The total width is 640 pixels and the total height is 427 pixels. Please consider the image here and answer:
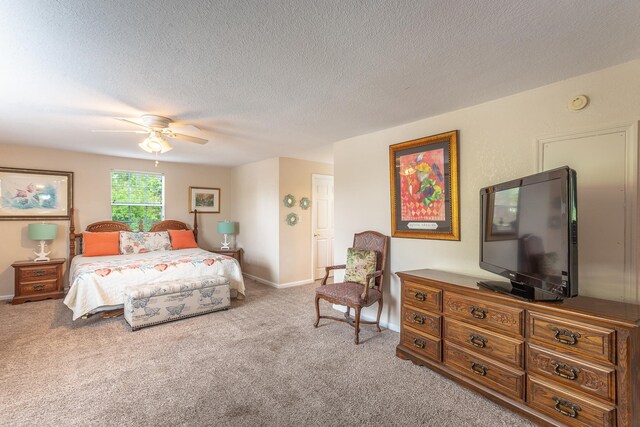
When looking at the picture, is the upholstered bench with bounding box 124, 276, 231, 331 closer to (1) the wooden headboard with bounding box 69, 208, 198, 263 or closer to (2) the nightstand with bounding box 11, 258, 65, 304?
(2) the nightstand with bounding box 11, 258, 65, 304

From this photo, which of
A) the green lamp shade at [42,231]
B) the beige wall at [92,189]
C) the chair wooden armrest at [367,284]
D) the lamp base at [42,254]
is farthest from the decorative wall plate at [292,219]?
the lamp base at [42,254]

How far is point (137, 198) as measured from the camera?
18.8 feet

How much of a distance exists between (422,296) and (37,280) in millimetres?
5462

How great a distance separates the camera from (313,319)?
3768mm

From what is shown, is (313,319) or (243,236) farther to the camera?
(243,236)

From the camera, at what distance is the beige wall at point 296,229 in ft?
17.6

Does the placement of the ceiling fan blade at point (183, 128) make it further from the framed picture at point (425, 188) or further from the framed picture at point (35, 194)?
the framed picture at point (35, 194)

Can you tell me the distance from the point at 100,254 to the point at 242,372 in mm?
3703

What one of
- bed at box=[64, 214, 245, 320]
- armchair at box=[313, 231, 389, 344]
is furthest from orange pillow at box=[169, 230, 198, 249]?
armchair at box=[313, 231, 389, 344]

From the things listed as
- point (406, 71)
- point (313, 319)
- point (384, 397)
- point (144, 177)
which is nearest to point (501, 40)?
point (406, 71)

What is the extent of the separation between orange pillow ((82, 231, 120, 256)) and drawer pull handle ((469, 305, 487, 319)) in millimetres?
5270

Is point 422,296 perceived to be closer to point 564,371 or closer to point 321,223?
point 564,371

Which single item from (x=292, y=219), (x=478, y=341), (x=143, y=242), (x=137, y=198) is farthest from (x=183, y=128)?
(x=478, y=341)

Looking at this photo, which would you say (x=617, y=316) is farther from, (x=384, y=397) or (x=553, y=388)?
(x=384, y=397)
